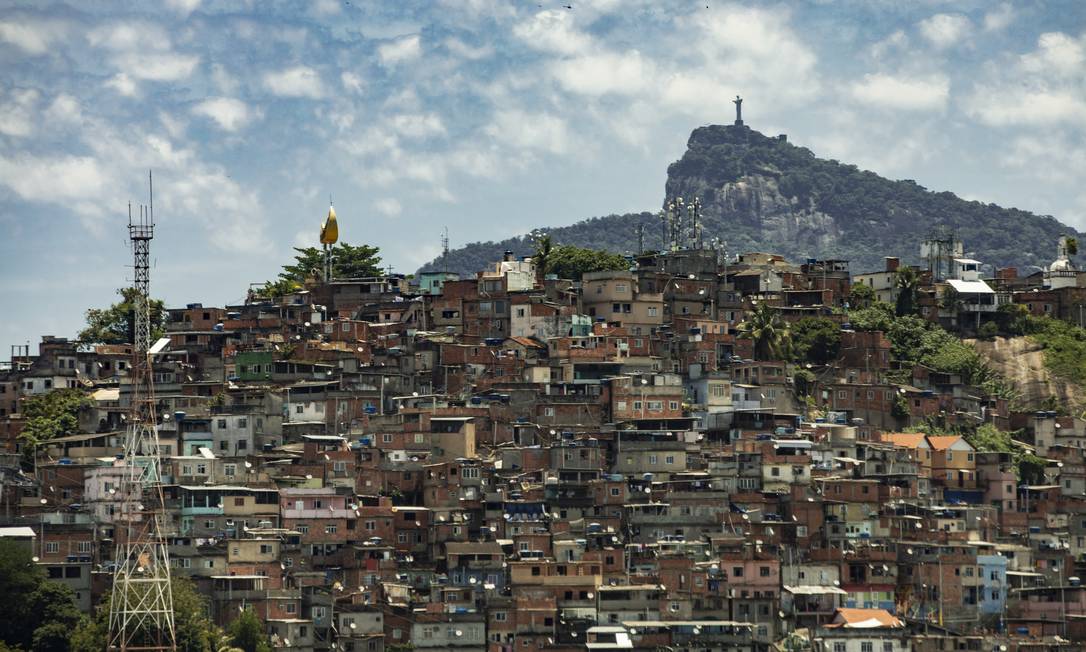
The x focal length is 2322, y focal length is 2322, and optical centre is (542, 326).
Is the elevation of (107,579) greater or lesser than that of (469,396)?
lesser

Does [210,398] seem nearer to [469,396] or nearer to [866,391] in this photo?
[469,396]

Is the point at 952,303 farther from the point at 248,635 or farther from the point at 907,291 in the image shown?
the point at 248,635

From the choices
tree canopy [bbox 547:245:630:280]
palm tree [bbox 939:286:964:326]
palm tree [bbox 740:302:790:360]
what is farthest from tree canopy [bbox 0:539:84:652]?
palm tree [bbox 939:286:964:326]

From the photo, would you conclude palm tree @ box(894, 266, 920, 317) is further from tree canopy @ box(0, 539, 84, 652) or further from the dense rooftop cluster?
tree canopy @ box(0, 539, 84, 652)

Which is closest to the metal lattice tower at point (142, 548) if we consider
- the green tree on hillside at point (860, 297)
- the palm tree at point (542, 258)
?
the palm tree at point (542, 258)

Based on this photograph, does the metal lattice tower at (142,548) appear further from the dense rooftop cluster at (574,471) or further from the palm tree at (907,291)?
the palm tree at (907,291)

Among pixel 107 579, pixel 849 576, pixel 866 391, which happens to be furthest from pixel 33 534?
pixel 866 391
